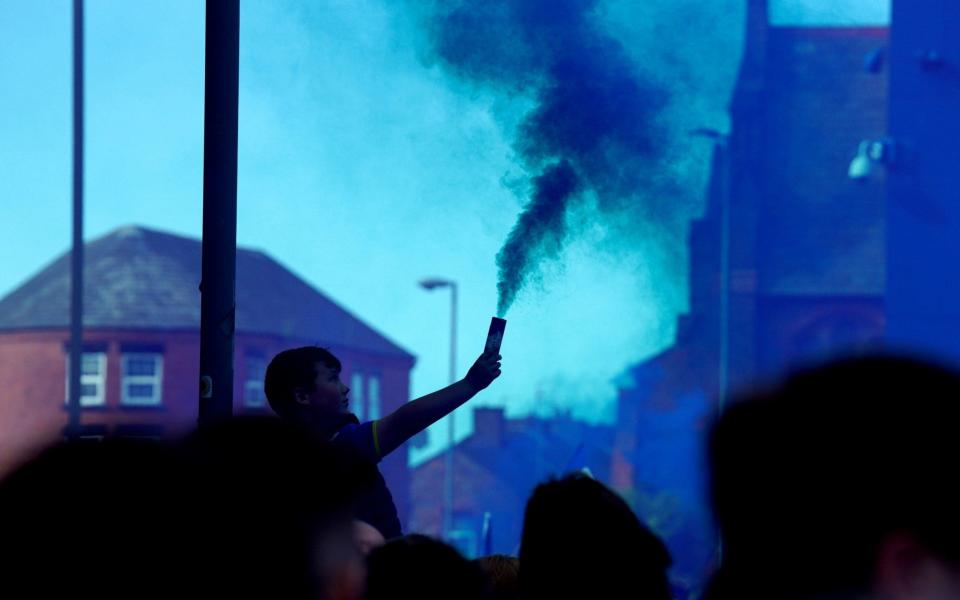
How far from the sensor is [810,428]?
1.45m

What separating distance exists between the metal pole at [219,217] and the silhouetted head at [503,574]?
1.06 m

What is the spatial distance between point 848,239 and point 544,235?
140 feet

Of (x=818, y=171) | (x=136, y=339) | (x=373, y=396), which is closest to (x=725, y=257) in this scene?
(x=818, y=171)

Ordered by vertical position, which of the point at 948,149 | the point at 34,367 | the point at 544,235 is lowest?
the point at 34,367

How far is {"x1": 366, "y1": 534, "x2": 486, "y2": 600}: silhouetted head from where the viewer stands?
7.26ft

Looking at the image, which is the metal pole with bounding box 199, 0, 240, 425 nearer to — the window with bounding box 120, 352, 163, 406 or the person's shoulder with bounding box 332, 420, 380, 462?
the person's shoulder with bounding box 332, 420, 380, 462

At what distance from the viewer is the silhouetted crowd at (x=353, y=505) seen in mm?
1421

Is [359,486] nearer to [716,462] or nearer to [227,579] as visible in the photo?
[227,579]

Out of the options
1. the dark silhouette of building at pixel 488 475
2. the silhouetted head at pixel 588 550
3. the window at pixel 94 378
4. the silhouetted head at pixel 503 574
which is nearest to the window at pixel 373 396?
the dark silhouette of building at pixel 488 475

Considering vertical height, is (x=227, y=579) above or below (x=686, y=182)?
below

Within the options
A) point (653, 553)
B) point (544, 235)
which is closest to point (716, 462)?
point (653, 553)

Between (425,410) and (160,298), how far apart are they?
4597 centimetres

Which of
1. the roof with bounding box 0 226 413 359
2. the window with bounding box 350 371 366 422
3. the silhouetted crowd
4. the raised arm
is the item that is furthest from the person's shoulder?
the window with bounding box 350 371 366 422

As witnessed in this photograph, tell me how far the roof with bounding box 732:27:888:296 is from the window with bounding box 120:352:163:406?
20.4 metres
